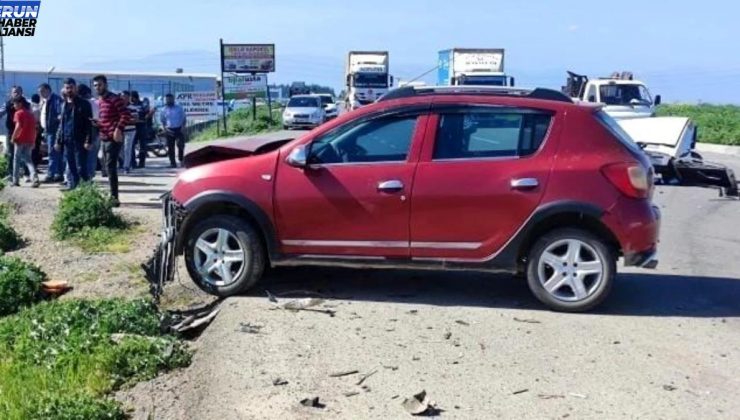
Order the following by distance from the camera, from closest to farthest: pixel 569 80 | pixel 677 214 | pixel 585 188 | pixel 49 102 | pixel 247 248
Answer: pixel 585 188, pixel 247 248, pixel 677 214, pixel 49 102, pixel 569 80

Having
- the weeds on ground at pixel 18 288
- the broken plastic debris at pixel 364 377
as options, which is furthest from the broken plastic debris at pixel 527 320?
the weeds on ground at pixel 18 288

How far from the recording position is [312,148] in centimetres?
791

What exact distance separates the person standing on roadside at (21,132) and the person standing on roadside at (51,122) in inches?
10.3

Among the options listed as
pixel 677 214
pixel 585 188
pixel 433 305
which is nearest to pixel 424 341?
pixel 433 305

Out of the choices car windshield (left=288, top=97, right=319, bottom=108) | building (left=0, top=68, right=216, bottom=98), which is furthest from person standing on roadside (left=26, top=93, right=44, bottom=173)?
car windshield (left=288, top=97, right=319, bottom=108)

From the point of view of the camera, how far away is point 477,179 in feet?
25.1

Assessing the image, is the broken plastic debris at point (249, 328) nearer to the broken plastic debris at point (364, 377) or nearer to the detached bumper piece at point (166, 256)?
the broken plastic debris at point (364, 377)

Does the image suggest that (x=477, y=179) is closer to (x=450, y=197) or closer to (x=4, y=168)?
(x=450, y=197)

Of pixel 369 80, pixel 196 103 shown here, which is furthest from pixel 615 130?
pixel 369 80

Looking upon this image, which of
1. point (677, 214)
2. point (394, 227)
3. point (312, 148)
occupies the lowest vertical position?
point (677, 214)

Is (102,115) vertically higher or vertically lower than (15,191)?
higher

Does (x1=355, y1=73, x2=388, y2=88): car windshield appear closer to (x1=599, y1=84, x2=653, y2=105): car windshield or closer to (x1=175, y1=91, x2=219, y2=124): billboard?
(x1=175, y1=91, x2=219, y2=124): billboard

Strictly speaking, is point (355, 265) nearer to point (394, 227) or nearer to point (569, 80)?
point (394, 227)

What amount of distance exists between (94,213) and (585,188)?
673cm
